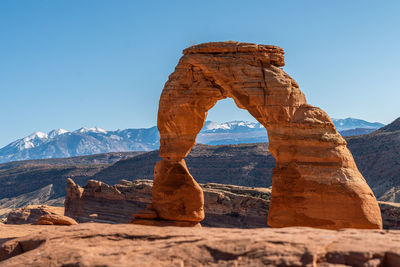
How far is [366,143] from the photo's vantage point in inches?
2331

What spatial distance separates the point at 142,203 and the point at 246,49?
19.5 metres

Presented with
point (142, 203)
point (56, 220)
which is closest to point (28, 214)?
point (142, 203)

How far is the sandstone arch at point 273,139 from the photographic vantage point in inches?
595

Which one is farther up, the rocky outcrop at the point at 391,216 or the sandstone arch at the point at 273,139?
the sandstone arch at the point at 273,139

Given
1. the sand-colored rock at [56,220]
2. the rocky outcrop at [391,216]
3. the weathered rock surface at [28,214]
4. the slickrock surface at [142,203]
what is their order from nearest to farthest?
the sand-colored rock at [56,220], the rocky outcrop at [391,216], the slickrock surface at [142,203], the weathered rock surface at [28,214]

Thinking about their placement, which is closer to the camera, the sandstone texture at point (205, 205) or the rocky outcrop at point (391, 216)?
the rocky outcrop at point (391, 216)

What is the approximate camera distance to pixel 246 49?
17.6 metres

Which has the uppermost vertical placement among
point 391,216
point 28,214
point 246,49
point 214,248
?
point 246,49

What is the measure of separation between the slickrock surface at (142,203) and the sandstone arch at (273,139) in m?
11.5

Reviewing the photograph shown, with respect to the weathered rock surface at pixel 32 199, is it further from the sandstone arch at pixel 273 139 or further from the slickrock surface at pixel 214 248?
the slickrock surface at pixel 214 248

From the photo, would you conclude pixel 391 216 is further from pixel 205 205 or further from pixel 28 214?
pixel 28 214

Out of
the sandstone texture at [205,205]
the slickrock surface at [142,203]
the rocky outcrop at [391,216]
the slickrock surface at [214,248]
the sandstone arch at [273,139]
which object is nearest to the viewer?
the slickrock surface at [214,248]

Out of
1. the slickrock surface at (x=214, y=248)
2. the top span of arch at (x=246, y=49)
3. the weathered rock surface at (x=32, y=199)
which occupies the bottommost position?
the weathered rock surface at (x=32, y=199)

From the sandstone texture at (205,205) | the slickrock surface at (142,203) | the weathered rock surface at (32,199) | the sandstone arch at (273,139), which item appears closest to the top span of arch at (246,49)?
the sandstone arch at (273,139)
